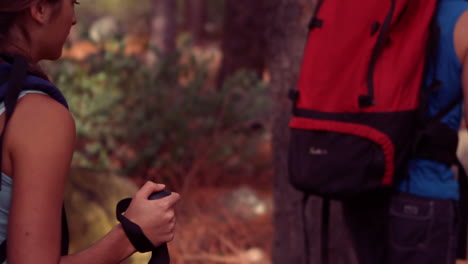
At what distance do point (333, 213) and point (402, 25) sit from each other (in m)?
1.59

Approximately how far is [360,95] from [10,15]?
1281 mm

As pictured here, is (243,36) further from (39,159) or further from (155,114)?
(39,159)

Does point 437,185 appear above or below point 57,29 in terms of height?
below

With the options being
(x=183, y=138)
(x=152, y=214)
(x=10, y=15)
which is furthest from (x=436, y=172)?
(x=183, y=138)

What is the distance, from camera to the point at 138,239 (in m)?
1.56

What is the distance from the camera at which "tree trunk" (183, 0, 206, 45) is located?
75.9 feet

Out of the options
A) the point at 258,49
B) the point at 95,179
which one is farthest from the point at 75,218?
the point at 258,49

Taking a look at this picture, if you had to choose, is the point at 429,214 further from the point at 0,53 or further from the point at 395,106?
the point at 0,53

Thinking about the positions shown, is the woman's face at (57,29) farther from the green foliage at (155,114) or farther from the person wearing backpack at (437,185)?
the green foliage at (155,114)

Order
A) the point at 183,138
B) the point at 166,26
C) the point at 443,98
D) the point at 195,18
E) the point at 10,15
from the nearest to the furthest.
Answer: the point at 10,15, the point at 443,98, the point at 183,138, the point at 166,26, the point at 195,18

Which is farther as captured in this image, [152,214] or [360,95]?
[360,95]

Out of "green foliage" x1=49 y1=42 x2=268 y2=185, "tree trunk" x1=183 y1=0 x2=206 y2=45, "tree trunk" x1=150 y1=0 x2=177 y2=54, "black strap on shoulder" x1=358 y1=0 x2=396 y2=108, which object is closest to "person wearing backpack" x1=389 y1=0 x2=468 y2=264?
"black strap on shoulder" x1=358 y1=0 x2=396 y2=108

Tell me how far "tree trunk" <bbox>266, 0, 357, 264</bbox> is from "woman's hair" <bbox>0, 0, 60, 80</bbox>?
→ 7.79ft

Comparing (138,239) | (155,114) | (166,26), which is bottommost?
(166,26)
